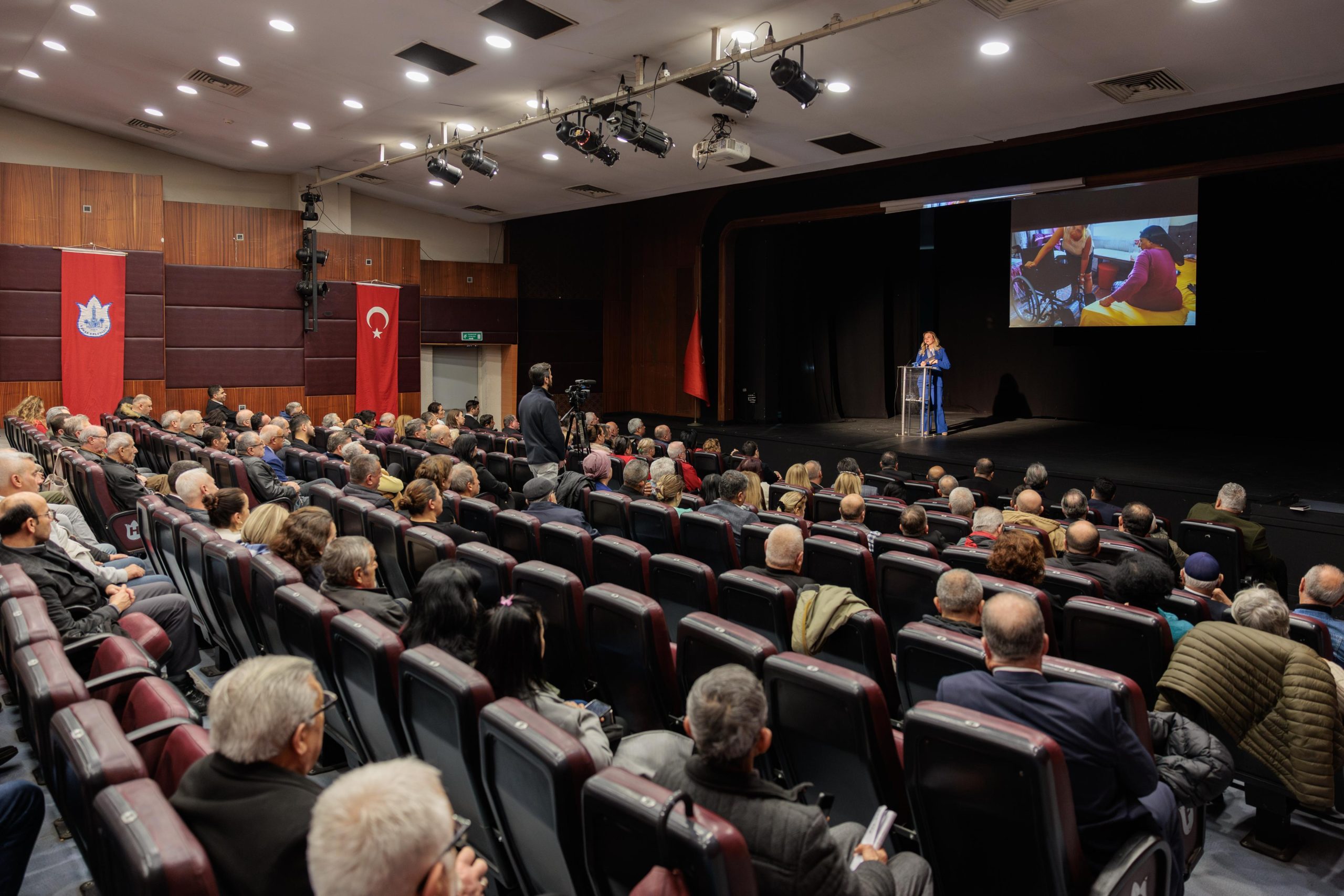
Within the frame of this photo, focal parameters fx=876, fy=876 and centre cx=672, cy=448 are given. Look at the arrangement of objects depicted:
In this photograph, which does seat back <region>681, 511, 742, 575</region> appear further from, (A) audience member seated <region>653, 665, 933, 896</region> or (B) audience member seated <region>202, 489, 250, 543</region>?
(A) audience member seated <region>653, 665, 933, 896</region>

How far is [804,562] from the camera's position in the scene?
4.08 meters

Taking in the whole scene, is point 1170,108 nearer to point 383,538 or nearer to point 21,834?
point 383,538

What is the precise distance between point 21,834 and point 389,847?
4.35ft

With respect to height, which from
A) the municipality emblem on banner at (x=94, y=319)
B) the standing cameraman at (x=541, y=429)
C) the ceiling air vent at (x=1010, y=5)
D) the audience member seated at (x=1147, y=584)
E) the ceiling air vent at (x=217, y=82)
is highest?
the ceiling air vent at (x=217, y=82)

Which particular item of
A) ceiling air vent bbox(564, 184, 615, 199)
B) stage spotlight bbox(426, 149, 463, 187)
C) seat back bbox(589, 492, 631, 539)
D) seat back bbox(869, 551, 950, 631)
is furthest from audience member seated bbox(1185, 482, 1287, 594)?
ceiling air vent bbox(564, 184, 615, 199)

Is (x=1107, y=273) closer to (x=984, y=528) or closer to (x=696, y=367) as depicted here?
(x=696, y=367)

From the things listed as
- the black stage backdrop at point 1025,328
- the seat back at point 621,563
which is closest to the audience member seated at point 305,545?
the seat back at point 621,563

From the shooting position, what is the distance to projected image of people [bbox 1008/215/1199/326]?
980 centimetres

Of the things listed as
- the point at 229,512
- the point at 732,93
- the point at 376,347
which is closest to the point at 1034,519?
the point at 732,93

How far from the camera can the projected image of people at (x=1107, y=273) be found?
980 cm

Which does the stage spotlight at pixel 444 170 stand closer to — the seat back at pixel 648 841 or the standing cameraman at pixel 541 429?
the standing cameraman at pixel 541 429

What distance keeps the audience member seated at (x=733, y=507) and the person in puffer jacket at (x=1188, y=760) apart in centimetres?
231

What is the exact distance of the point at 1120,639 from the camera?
10.2 ft

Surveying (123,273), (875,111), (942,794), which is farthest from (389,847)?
(123,273)
